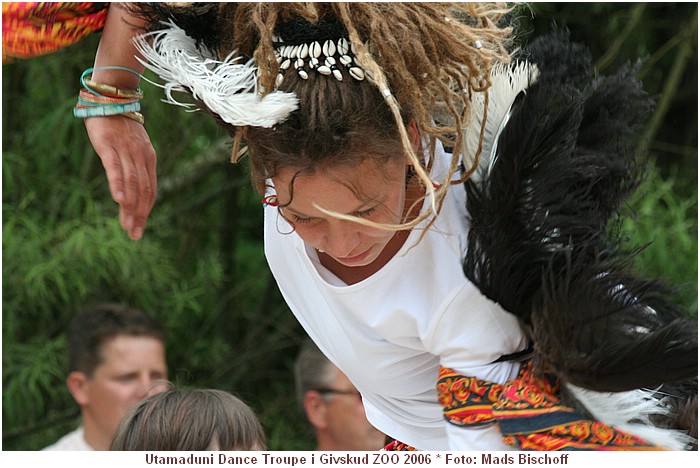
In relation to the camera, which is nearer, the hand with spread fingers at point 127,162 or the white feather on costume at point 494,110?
the white feather on costume at point 494,110

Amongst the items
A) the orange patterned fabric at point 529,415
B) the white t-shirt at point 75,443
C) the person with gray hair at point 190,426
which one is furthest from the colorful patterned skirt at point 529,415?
the white t-shirt at point 75,443

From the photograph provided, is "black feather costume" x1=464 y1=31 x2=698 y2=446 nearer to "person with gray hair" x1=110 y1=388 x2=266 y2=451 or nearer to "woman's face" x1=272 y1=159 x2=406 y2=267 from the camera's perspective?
"woman's face" x1=272 y1=159 x2=406 y2=267

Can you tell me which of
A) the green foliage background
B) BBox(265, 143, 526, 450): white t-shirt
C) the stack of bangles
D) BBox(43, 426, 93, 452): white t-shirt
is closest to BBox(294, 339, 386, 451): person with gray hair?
the green foliage background

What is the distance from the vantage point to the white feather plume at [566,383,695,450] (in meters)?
1.07

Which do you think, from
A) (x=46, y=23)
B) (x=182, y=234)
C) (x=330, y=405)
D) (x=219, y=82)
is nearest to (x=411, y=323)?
(x=219, y=82)

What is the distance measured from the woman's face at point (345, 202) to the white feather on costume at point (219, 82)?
0.09 m

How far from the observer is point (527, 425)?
108 centimetres

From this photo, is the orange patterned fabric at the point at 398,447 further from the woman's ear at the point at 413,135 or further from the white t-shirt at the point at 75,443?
the white t-shirt at the point at 75,443

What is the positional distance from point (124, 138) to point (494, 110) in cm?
49

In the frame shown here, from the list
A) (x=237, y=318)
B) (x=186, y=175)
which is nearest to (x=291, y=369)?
(x=237, y=318)

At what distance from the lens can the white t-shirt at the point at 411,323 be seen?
1130mm

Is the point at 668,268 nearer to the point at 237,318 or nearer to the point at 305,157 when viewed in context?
the point at 237,318

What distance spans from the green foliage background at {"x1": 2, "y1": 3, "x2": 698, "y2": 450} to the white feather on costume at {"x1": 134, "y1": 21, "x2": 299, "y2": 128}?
1.38m

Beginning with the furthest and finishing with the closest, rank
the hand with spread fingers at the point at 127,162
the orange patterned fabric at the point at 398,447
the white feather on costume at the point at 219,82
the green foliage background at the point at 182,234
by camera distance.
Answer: the green foliage background at the point at 182,234
the orange patterned fabric at the point at 398,447
the hand with spread fingers at the point at 127,162
the white feather on costume at the point at 219,82
